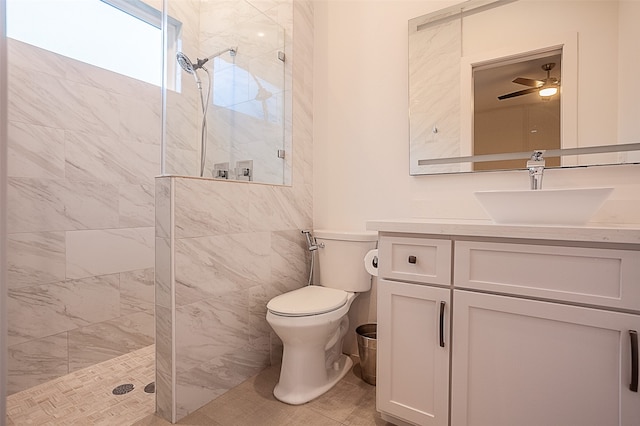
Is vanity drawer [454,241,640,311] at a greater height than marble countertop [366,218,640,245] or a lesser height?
lesser

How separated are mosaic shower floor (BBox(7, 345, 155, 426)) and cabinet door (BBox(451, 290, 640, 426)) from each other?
1398 mm

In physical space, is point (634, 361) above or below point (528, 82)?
below

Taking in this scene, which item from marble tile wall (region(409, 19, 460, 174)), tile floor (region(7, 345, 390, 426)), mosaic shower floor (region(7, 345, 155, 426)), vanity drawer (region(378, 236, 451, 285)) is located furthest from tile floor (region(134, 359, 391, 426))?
marble tile wall (region(409, 19, 460, 174))

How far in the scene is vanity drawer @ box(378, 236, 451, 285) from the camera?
125cm

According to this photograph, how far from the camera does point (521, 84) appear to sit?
158 centimetres

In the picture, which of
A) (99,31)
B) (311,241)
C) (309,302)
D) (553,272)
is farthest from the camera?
(311,241)

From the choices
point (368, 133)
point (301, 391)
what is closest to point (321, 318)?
point (301, 391)

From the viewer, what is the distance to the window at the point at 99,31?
172cm

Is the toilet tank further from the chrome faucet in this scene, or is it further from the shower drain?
the shower drain

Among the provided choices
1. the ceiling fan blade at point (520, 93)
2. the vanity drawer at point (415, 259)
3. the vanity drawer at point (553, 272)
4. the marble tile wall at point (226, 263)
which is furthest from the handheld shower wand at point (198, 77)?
the ceiling fan blade at point (520, 93)

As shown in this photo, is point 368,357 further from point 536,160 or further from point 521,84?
point 521,84

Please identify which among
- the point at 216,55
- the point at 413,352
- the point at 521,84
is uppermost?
the point at 216,55

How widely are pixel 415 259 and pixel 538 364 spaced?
0.51 meters

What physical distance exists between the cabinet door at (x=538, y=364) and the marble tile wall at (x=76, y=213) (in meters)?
1.92
